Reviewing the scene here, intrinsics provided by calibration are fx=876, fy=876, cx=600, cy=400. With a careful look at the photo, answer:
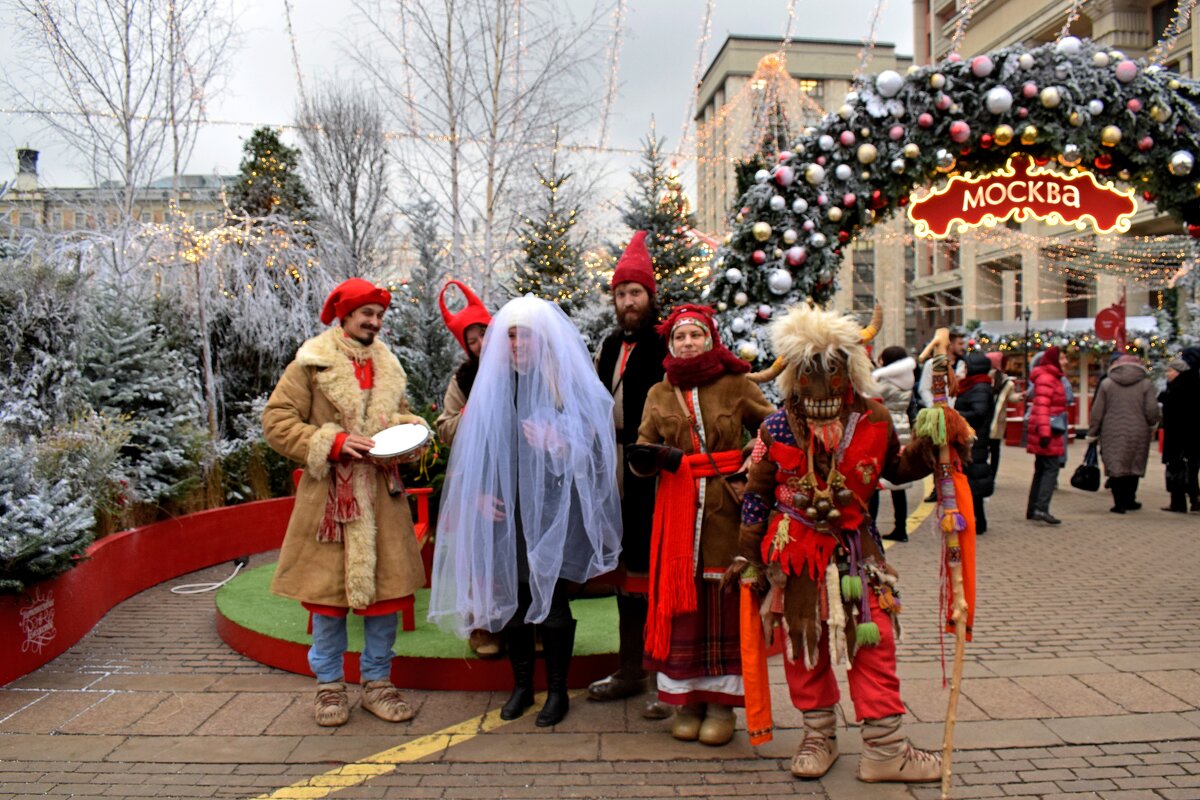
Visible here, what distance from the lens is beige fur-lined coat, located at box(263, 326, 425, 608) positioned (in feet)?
13.6

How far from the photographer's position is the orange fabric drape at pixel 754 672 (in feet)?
12.0

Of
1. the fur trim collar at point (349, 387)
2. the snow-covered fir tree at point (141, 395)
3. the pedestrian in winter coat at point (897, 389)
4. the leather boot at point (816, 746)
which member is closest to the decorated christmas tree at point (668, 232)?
the pedestrian in winter coat at point (897, 389)

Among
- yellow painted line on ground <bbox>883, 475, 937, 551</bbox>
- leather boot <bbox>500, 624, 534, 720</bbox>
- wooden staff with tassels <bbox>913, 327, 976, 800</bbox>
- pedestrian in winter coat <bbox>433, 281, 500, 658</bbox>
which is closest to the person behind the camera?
wooden staff with tassels <bbox>913, 327, 976, 800</bbox>

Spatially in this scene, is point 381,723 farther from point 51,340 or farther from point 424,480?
point 51,340

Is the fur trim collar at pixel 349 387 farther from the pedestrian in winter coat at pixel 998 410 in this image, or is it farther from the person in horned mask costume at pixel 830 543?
the pedestrian in winter coat at pixel 998 410

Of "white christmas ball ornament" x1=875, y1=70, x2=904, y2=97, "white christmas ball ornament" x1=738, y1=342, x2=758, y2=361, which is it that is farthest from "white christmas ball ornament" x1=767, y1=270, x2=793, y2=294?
"white christmas ball ornament" x1=875, y1=70, x2=904, y2=97

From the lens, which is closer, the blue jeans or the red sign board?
the blue jeans

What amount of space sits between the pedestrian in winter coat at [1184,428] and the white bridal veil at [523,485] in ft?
29.7

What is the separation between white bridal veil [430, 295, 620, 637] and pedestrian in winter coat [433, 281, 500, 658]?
296 mm

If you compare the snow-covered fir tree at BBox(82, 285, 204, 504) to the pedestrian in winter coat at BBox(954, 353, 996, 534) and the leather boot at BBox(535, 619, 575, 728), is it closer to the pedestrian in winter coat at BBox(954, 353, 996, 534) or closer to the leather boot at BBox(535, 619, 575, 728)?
the leather boot at BBox(535, 619, 575, 728)

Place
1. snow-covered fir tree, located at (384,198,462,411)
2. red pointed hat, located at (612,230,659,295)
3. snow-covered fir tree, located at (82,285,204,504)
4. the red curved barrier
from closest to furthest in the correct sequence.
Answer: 1. red pointed hat, located at (612,230,659,295)
2. the red curved barrier
3. snow-covered fir tree, located at (82,285,204,504)
4. snow-covered fir tree, located at (384,198,462,411)

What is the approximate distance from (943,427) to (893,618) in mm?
840

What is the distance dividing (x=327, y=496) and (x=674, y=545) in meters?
1.69

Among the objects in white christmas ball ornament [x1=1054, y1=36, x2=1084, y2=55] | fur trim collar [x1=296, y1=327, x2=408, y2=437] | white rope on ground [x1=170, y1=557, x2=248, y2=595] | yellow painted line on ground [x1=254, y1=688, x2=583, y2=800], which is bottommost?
white rope on ground [x1=170, y1=557, x2=248, y2=595]
